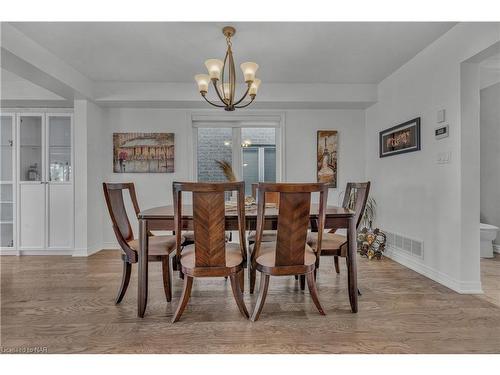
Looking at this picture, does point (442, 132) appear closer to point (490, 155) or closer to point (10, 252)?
point (490, 155)

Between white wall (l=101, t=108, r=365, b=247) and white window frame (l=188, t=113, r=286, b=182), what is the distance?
8 cm

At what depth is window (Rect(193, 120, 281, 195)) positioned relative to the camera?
14.5 ft

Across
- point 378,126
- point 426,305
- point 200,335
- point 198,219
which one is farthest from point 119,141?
point 426,305

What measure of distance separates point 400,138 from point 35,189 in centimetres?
486

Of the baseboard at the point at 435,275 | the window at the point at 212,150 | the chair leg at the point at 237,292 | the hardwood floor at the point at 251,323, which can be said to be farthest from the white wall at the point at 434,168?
the window at the point at 212,150

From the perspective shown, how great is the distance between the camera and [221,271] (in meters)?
1.83

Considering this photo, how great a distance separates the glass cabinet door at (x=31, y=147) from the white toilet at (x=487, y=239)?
5.88 m

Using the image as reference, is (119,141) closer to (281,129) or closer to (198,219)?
(281,129)

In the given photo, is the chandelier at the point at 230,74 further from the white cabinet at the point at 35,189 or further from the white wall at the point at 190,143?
the white cabinet at the point at 35,189

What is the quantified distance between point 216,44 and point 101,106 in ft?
7.48

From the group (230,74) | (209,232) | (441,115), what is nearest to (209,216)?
(209,232)

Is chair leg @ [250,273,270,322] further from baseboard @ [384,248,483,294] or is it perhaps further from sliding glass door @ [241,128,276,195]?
sliding glass door @ [241,128,276,195]

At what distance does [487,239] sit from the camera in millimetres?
3438
